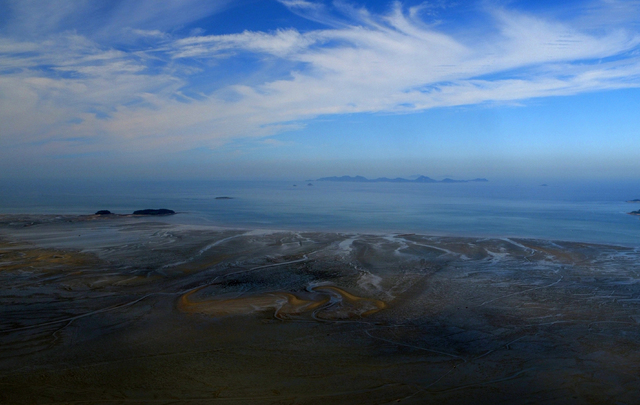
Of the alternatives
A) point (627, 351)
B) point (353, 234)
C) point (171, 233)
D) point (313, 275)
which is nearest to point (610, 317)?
point (627, 351)

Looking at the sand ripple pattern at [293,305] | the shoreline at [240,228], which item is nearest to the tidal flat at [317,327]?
the sand ripple pattern at [293,305]

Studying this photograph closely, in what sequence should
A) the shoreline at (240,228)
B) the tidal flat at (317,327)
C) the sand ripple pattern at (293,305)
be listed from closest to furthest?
the tidal flat at (317,327) → the sand ripple pattern at (293,305) → the shoreline at (240,228)

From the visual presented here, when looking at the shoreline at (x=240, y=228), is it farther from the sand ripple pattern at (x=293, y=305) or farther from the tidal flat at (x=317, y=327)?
the sand ripple pattern at (x=293, y=305)

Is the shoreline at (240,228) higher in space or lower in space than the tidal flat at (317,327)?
higher

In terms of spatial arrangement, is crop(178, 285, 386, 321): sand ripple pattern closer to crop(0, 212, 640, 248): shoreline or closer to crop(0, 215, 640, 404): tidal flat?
crop(0, 215, 640, 404): tidal flat

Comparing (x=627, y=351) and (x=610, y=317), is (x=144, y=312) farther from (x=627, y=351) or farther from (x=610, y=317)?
(x=610, y=317)

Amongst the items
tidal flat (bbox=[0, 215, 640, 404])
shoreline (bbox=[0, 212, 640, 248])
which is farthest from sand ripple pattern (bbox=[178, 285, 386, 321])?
shoreline (bbox=[0, 212, 640, 248])

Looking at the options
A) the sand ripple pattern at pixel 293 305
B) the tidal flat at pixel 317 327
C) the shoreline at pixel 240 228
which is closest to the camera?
the tidal flat at pixel 317 327

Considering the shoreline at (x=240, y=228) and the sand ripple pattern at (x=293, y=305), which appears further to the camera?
the shoreline at (x=240, y=228)
